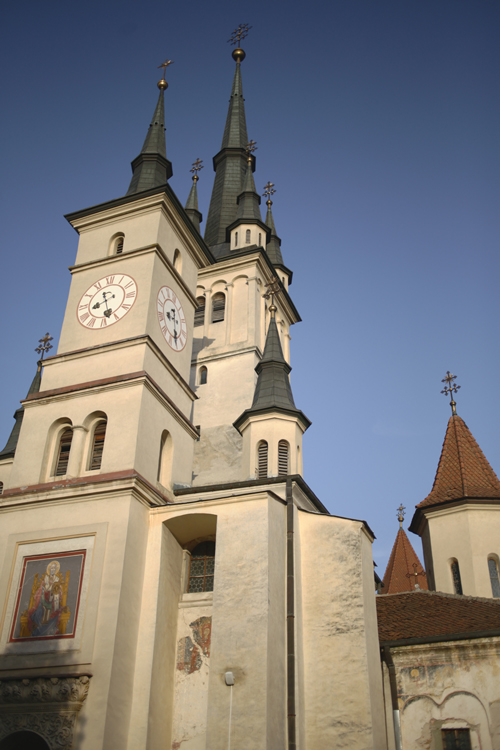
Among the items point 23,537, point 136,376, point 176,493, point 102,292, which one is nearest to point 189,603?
point 176,493

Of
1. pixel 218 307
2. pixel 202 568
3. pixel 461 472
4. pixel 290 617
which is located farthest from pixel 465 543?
pixel 218 307

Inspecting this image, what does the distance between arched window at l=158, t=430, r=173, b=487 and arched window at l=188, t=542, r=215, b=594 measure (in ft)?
6.61

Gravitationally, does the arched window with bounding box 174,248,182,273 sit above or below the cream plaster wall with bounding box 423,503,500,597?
above

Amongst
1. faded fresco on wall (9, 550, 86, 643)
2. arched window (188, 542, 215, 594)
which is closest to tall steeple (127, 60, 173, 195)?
arched window (188, 542, 215, 594)

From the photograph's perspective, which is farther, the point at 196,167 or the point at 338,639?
the point at 196,167

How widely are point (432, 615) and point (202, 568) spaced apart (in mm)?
6175

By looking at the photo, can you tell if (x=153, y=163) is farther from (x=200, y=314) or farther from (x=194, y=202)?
(x=194, y=202)

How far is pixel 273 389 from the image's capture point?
23.8 m

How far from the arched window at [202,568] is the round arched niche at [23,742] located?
4.47 meters

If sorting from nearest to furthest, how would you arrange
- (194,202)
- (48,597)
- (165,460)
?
(48,597) → (165,460) → (194,202)

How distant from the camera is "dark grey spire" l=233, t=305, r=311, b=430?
2302cm

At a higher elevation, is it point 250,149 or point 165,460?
point 250,149

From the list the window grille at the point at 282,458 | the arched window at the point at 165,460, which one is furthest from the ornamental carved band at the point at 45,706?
the window grille at the point at 282,458

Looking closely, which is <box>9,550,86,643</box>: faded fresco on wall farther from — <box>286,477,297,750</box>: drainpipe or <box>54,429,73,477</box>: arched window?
<box>286,477,297,750</box>: drainpipe
